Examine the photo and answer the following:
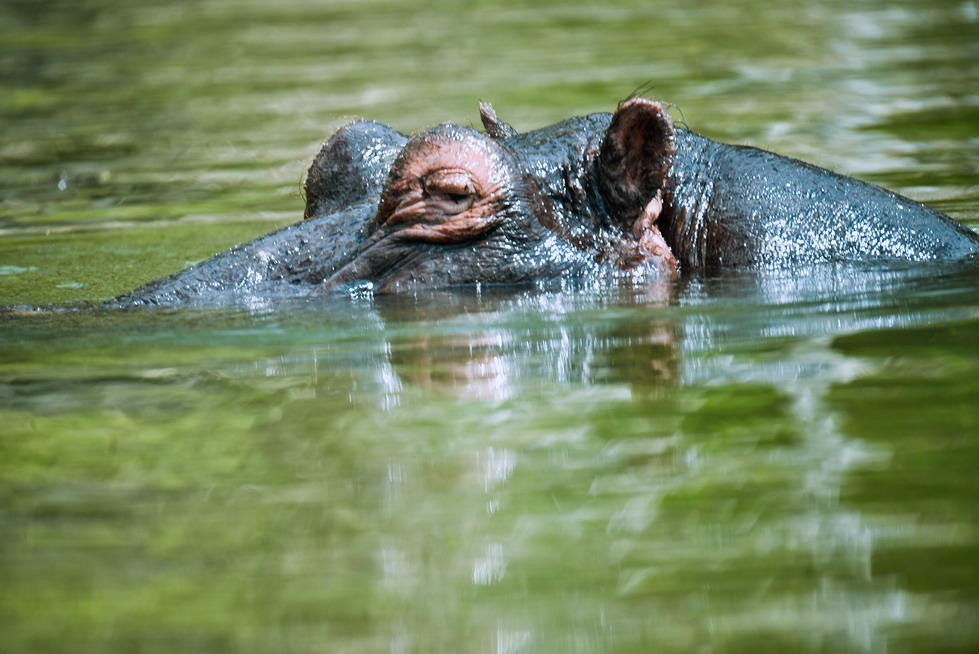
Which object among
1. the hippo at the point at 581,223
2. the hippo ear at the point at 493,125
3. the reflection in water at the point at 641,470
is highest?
the hippo ear at the point at 493,125

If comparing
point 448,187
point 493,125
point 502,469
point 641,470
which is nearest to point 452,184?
point 448,187

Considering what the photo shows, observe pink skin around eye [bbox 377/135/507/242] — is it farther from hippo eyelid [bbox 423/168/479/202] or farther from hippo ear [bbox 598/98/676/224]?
hippo ear [bbox 598/98/676/224]

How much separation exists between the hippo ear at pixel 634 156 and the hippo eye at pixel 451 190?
0.61 m

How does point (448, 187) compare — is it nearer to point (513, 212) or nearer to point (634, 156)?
point (513, 212)

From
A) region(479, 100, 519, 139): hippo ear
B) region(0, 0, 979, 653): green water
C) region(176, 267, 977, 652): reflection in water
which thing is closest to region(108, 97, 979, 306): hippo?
region(0, 0, 979, 653): green water

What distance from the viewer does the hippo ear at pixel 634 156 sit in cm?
629

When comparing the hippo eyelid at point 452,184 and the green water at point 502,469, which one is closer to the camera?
the green water at point 502,469

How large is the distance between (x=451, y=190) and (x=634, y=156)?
2.67 ft

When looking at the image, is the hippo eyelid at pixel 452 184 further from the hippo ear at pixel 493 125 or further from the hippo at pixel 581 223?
the hippo ear at pixel 493 125

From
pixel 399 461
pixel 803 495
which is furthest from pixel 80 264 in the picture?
pixel 803 495

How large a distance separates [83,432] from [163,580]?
1.37 metres

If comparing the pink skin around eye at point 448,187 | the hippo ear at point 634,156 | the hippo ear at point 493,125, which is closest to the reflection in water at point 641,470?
the pink skin around eye at point 448,187

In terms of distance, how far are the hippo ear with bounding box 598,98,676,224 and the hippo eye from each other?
2.01 ft

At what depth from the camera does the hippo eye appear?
6.38 meters
